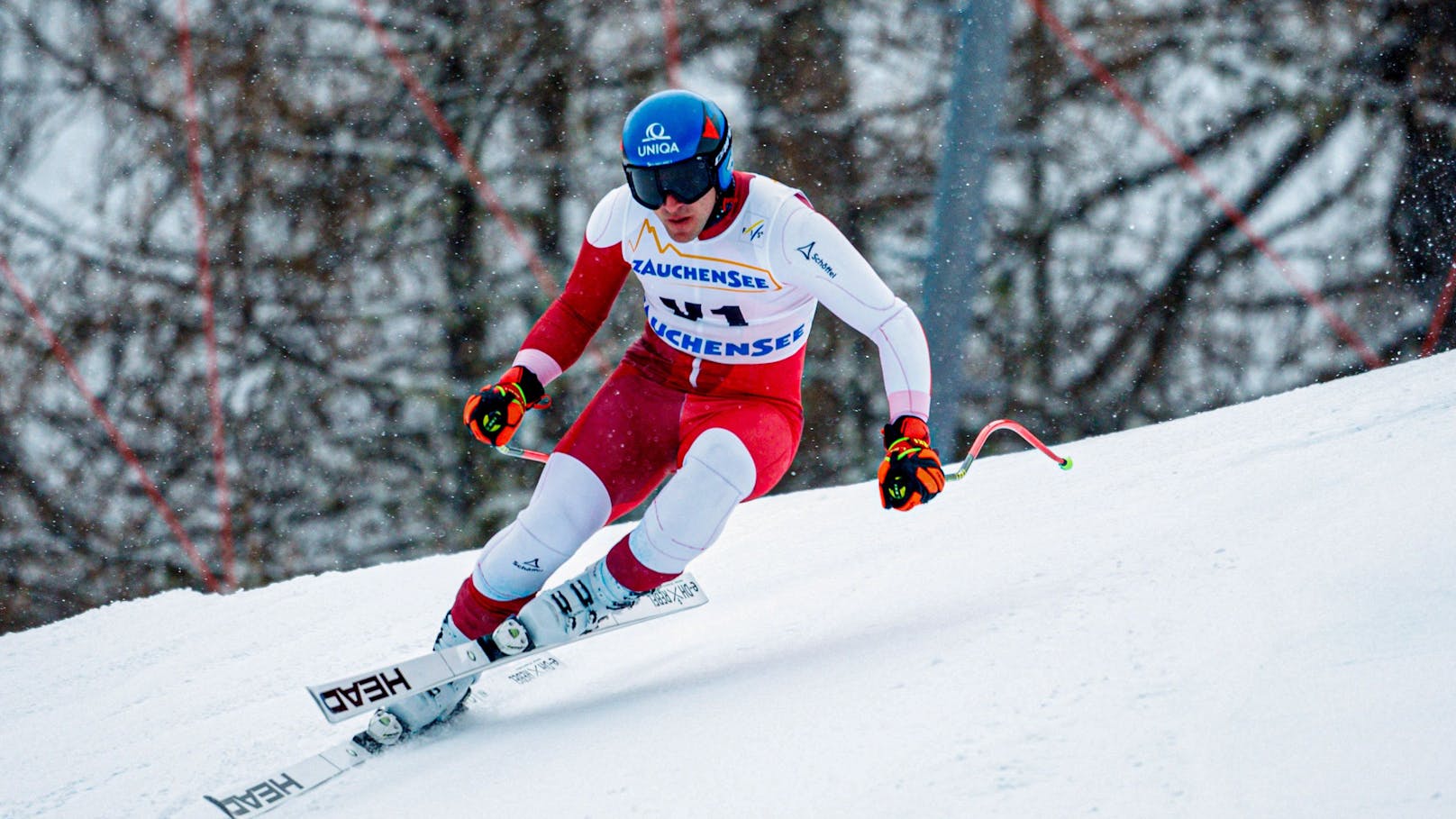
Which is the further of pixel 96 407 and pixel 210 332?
pixel 210 332

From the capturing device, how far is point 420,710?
2645mm

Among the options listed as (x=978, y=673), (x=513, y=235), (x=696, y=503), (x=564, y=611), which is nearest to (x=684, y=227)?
(x=696, y=503)

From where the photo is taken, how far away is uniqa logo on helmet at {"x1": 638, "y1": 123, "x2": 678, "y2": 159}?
8.18 feet

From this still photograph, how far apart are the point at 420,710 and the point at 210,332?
8.48m

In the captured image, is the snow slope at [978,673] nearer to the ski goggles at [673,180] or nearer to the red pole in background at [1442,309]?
the ski goggles at [673,180]

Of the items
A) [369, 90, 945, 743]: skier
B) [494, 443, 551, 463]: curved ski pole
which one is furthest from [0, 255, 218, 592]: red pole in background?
[369, 90, 945, 743]: skier

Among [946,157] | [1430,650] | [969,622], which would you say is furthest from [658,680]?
[946,157]

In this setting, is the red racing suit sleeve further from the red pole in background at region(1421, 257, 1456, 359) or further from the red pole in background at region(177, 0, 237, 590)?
the red pole in background at region(1421, 257, 1456, 359)

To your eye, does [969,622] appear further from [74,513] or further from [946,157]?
[74,513]

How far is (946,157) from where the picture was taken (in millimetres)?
6551

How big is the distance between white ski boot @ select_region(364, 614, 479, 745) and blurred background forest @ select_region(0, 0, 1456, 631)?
7273 millimetres

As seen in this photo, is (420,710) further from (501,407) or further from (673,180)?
(673,180)

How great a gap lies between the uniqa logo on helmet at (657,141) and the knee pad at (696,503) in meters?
0.57

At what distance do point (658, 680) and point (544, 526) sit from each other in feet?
1.37
